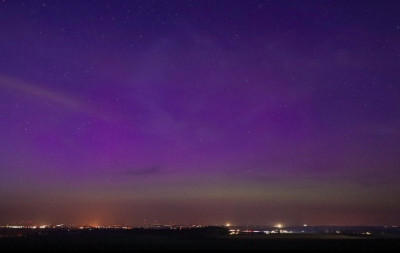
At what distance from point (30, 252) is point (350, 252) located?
143 ft

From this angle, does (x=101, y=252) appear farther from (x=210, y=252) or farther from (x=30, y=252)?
(x=210, y=252)

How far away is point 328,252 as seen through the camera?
203 ft

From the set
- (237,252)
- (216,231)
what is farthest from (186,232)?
(237,252)

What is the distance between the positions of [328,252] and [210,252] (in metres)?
16.6

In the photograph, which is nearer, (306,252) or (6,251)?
(6,251)

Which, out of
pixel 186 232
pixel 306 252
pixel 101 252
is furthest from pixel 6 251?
pixel 186 232

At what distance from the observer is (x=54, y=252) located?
58.6 metres

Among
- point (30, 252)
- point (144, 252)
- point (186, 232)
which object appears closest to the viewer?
point (30, 252)

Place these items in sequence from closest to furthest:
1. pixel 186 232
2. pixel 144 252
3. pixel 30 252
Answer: pixel 30 252 → pixel 144 252 → pixel 186 232

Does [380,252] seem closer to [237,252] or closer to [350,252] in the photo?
[350,252]

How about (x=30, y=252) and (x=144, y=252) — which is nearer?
(x=30, y=252)

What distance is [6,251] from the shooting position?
58.1 meters

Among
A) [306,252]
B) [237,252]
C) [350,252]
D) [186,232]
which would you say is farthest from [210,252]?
[186,232]

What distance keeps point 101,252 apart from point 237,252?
62.8ft
